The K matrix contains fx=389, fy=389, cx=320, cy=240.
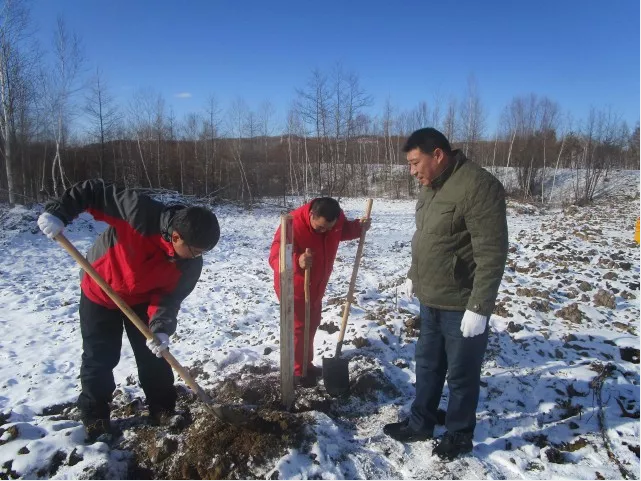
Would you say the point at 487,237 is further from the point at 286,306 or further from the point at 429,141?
the point at 286,306

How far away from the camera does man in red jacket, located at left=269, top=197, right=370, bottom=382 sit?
2998 millimetres

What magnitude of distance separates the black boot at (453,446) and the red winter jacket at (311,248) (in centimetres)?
146

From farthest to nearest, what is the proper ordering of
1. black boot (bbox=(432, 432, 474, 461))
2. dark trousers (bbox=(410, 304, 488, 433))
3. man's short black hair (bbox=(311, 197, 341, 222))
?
man's short black hair (bbox=(311, 197, 341, 222)) < black boot (bbox=(432, 432, 474, 461)) < dark trousers (bbox=(410, 304, 488, 433))

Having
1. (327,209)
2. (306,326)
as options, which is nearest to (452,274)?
(327,209)

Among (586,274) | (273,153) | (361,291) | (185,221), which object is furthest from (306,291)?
(273,153)

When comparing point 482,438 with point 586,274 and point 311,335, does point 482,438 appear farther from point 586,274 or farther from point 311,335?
point 586,274

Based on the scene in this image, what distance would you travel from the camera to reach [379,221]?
54.8 feet

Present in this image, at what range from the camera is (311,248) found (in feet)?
10.5

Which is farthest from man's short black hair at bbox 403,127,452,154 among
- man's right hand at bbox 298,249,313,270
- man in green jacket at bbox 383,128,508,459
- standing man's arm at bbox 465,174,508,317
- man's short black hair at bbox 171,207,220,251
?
man's short black hair at bbox 171,207,220,251

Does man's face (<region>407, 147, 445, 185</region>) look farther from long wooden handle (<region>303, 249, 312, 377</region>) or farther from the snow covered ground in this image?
the snow covered ground

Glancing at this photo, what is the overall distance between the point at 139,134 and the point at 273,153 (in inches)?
365

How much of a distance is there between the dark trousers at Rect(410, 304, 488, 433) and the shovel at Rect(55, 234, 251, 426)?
124cm

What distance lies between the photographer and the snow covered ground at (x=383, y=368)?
247 cm

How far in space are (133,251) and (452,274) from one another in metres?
1.97
